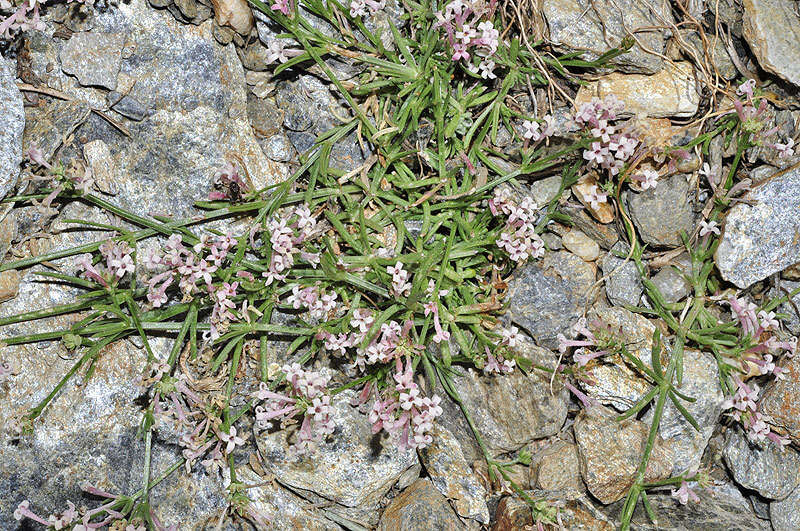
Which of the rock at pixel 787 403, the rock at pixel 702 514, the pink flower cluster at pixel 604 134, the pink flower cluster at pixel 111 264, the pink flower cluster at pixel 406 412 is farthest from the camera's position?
the rock at pixel 787 403

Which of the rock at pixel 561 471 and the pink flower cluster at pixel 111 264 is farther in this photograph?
the rock at pixel 561 471

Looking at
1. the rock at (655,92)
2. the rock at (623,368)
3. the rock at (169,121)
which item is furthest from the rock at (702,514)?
the rock at (169,121)

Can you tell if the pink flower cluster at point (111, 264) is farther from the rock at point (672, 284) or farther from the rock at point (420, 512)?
the rock at point (672, 284)

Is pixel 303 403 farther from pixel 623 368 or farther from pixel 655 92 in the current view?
pixel 655 92

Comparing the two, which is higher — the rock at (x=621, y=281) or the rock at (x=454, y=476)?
the rock at (x=621, y=281)

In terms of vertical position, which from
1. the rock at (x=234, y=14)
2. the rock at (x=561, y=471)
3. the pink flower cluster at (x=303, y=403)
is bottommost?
the rock at (x=561, y=471)

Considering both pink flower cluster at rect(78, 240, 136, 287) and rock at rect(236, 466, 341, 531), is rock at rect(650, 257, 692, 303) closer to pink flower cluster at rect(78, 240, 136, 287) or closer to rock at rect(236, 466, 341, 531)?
rock at rect(236, 466, 341, 531)

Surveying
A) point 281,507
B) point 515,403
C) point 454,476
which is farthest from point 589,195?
point 281,507
